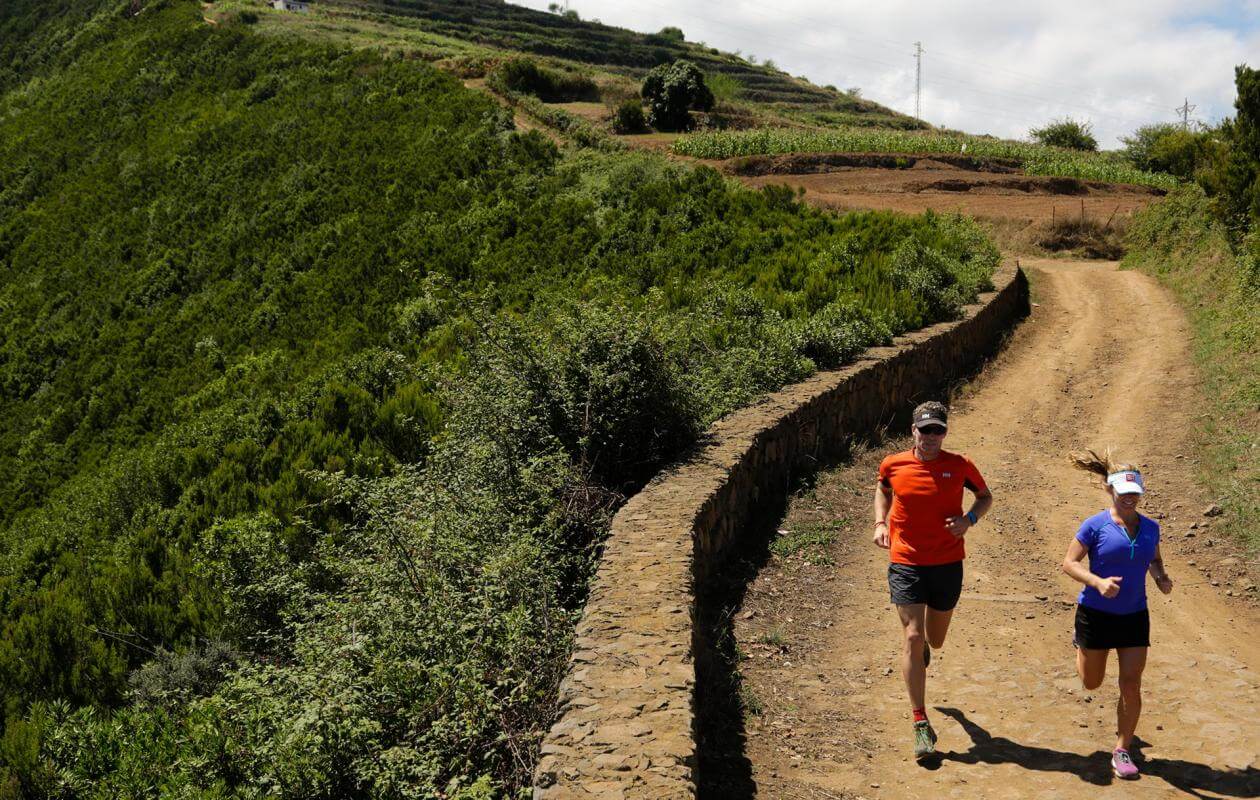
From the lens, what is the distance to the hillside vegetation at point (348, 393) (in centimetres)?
501

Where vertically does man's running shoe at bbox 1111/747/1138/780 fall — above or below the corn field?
below

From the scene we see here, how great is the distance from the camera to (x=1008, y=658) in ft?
20.8

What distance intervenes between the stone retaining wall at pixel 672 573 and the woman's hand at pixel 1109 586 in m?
1.96

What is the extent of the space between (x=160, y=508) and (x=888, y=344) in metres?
8.66

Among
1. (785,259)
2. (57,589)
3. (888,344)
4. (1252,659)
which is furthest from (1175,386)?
(57,589)

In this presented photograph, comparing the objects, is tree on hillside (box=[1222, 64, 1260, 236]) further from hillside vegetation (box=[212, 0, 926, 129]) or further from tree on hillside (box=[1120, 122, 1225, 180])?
hillside vegetation (box=[212, 0, 926, 129])

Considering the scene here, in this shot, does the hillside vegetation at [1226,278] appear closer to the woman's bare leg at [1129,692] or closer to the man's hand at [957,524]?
the woman's bare leg at [1129,692]

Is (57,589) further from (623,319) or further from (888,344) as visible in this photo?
(888,344)

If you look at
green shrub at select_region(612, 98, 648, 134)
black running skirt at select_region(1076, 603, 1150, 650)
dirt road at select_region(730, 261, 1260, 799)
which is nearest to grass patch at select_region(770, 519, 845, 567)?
dirt road at select_region(730, 261, 1260, 799)

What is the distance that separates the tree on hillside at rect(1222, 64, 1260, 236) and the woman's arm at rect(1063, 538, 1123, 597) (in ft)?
48.6

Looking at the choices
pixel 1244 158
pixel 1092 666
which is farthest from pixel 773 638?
pixel 1244 158

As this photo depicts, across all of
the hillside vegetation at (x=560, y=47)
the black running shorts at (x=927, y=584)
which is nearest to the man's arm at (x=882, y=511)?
the black running shorts at (x=927, y=584)

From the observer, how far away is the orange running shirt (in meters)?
5.25

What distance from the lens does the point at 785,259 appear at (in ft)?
52.0
